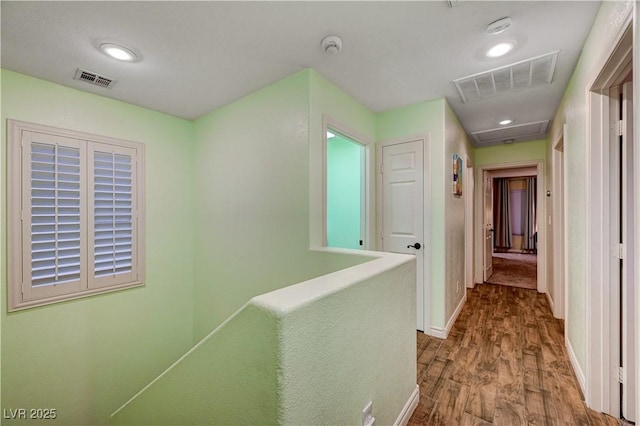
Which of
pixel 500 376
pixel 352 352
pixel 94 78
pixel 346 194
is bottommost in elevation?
pixel 500 376

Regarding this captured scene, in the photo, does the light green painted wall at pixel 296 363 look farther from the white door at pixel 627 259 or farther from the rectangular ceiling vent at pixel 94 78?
the rectangular ceiling vent at pixel 94 78

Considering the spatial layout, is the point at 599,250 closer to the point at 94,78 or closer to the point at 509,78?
the point at 509,78

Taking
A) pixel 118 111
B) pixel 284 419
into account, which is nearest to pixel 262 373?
pixel 284 419

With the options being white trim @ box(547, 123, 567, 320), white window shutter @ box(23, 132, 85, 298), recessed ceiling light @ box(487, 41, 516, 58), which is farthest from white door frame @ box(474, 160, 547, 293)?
white window shutter @ box(23, 132, 85, 298)

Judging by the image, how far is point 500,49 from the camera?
185cm

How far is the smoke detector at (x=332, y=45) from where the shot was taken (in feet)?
5.64

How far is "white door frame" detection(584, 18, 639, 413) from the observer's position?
1.60m

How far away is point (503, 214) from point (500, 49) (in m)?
7.87

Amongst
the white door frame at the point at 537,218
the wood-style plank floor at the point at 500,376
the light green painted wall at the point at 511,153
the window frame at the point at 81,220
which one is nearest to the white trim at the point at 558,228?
the wood-style plank floor at the point at 500,376

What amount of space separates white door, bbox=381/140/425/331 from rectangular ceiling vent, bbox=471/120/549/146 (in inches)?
67.9

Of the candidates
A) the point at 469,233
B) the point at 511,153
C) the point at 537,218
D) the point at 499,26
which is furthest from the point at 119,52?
the point at 537,218

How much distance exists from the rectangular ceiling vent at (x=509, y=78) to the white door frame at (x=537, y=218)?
2.44 m

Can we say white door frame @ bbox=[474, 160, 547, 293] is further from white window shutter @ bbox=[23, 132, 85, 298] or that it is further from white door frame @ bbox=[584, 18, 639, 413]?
white window shutter @ bbox=[23, 132, 85, 298]

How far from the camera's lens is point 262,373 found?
795 mm
